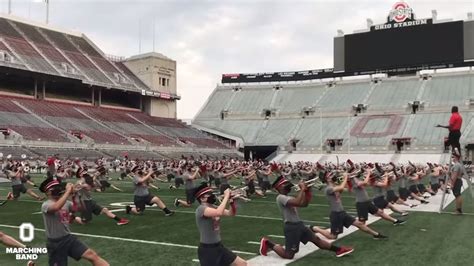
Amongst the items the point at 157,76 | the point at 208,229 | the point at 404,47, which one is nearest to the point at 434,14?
the point at 404,47

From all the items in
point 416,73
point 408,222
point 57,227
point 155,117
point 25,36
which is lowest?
point 408,222

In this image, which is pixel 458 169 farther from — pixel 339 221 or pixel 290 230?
pixel 290 230

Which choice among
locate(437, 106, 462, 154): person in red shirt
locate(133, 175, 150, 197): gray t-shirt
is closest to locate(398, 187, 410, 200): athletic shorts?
locate(437, 106, 462, 154): person in red shirt

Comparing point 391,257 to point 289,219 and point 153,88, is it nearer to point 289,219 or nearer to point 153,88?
point 289,219

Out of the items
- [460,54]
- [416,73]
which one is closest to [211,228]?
[460,54]

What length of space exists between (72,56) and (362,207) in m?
54.8

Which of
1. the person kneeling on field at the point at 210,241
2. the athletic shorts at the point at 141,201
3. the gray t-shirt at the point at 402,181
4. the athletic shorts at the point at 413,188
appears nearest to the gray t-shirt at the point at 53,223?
the person kneeling on field at the point at 210,241

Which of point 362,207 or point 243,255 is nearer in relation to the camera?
point 243,255

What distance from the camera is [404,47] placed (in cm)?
5575

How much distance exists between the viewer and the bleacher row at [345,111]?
53.2 m

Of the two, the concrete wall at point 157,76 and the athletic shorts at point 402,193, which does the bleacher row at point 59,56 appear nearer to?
the concrete wall at point 157,76

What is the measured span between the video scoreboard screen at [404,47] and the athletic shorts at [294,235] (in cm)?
5106

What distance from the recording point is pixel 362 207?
11.2 meters

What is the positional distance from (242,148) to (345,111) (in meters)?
12.6
